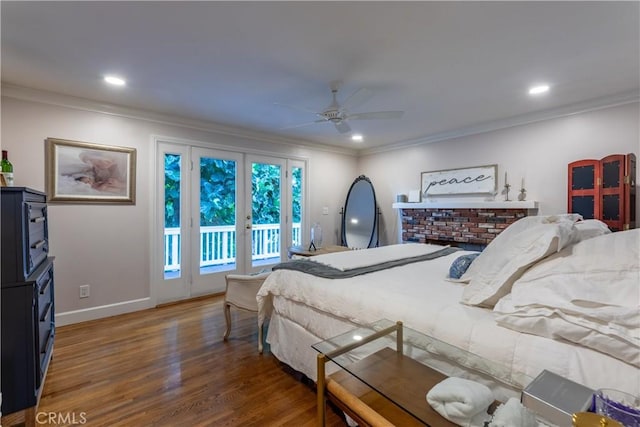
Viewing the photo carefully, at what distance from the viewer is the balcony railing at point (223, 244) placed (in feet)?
12.1

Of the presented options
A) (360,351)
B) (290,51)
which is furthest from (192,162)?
(360,351)

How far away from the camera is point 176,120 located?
141 inches

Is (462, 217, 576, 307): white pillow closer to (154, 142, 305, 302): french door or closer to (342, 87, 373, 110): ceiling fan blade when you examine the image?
(342, 87, 373, 110): ceiling fan blade

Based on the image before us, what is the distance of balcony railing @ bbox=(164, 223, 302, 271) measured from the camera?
12.1 feet

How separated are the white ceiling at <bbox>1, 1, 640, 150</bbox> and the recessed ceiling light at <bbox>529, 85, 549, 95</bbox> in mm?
70

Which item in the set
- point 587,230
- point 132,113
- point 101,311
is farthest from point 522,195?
point 101,311

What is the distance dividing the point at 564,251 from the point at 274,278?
1757 millimetres

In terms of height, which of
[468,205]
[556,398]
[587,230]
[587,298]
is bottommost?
[556,398]

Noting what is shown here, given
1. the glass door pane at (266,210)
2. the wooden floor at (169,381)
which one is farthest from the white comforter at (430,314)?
the glass door pane at (266,210)

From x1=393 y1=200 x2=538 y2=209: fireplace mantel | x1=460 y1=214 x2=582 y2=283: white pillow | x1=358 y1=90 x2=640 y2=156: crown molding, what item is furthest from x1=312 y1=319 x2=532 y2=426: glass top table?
x1=358 y1=90 x2=640 y2=156: crown molding

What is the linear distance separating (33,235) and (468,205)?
433 cm

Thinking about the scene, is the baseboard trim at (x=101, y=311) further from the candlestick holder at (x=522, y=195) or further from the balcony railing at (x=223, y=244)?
the candlestick holder at (x=522, y=195)

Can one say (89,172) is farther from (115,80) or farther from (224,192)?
(224,192)

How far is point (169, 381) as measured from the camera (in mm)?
1999
